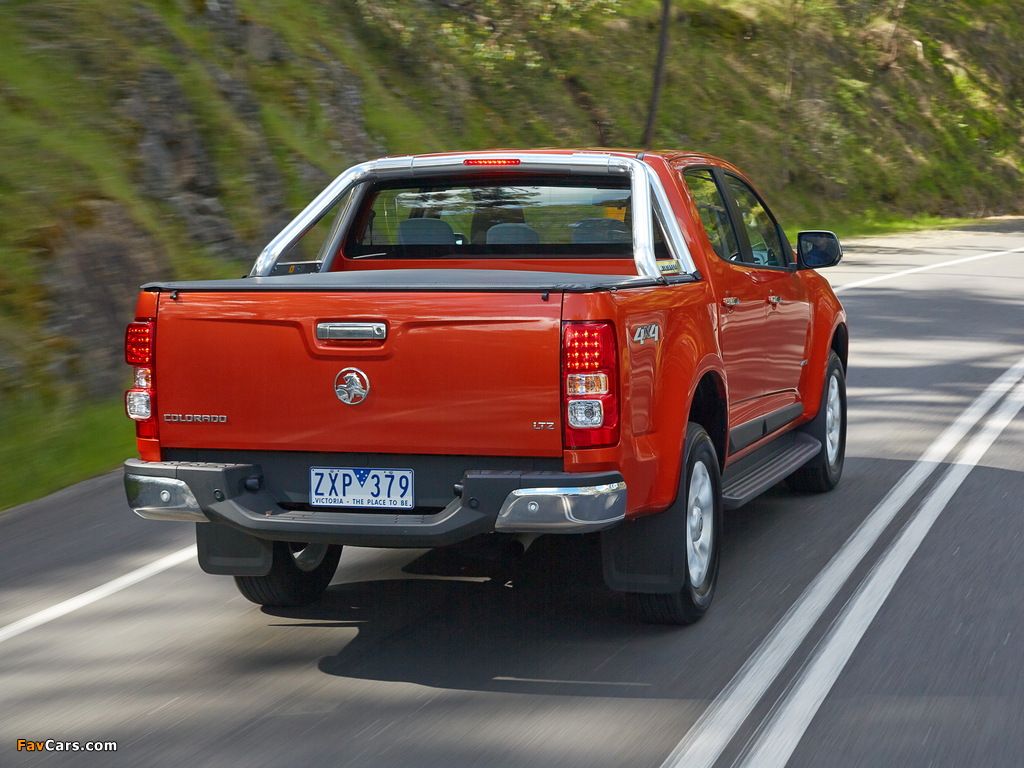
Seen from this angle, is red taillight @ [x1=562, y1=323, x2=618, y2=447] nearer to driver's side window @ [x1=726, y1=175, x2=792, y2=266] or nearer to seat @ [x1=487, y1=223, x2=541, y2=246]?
seat @ [x1=487, y1=223, x2=541, y2=246]

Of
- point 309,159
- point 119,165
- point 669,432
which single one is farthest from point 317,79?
point 669,432

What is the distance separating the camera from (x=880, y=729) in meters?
4.16

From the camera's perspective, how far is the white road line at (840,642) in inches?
159

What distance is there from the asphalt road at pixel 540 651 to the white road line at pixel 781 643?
1 cm

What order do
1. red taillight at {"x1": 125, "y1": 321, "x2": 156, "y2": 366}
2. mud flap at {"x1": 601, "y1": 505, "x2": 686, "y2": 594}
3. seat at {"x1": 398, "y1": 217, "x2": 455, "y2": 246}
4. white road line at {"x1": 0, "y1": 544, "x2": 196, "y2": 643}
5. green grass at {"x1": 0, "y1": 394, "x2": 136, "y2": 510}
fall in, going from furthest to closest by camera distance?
1. green grass at {"x1": 0, "y1": 394, "x2": 136, "y2": 510}
2. seat at {"x1": 398, "y1": 217, "x2": 455, "y2": 246}
3. white road line at {"x1": 0, "y1": 544, "x2": 196, "y2": 643}
4. mud flap at {"x1": 601, "y1": 505, "x2": 686, "y2": 594}
5. red taillight at {"x1": 125, "y1": 321, "x2": 156, "y2": 366}

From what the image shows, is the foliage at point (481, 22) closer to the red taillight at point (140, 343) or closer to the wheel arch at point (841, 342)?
the wheel arch at point (841, 342)

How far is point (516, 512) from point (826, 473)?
3566 mm

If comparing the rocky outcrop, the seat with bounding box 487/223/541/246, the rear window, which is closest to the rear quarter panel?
the rear window

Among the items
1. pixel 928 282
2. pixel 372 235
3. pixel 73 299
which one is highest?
pixel 372 235

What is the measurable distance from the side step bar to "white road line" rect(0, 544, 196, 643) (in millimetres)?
2690

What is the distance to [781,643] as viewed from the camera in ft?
16.4

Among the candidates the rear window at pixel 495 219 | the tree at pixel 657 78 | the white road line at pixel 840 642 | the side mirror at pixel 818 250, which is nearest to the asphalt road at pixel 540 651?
Answer: the white road line at pixel 840 642

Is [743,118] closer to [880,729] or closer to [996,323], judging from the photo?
[996,323]

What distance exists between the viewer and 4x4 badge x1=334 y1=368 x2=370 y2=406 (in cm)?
466
